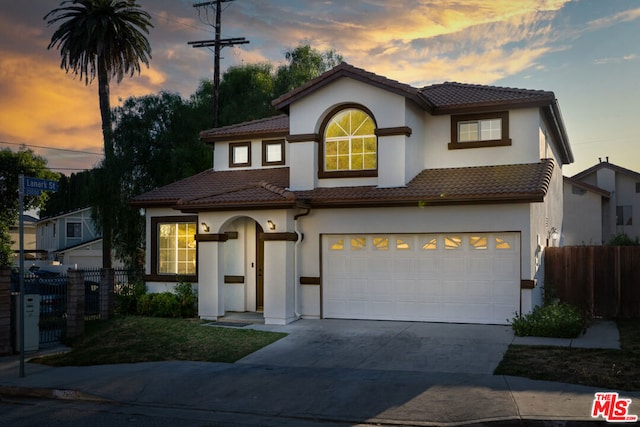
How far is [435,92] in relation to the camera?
2030cm

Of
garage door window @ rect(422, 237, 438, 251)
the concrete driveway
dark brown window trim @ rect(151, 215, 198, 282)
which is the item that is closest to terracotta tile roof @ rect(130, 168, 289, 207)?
dark brown window trim @ rect(151, 215, 198, 282)

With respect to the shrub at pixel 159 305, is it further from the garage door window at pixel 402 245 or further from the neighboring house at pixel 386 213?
the garage door window at pixel 402 245

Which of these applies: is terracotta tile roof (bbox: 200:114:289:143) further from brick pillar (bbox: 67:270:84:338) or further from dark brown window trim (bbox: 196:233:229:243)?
brick pillar (bbox: 67:270:84:338)

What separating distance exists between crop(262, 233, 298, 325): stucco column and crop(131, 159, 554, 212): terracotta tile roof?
96cm

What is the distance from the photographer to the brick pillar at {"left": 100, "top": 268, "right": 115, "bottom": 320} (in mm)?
17781

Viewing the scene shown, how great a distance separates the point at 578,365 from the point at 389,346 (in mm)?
3956

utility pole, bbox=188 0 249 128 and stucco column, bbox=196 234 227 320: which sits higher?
utility pole, bbox=188 0 249 128

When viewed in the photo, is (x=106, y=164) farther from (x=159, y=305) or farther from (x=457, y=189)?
(x=457, y=189)

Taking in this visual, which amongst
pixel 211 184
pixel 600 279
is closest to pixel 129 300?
pixel 211 184

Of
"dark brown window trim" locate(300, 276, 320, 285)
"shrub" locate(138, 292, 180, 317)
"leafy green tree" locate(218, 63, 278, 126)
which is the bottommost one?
"shrub" locate(138, 292, 180, 317)

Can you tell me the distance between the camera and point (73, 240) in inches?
2014

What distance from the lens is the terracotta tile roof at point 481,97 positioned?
17.6 metres

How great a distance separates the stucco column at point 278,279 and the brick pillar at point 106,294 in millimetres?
4497

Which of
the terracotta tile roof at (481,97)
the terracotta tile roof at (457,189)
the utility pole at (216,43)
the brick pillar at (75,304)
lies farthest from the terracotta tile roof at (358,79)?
the utility pole at (216,43)
